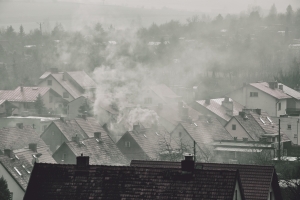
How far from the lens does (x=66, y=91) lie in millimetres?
92688

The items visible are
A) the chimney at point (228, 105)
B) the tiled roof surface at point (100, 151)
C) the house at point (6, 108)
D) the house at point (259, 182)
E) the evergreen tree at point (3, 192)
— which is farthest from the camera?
the house at point (6, 108)

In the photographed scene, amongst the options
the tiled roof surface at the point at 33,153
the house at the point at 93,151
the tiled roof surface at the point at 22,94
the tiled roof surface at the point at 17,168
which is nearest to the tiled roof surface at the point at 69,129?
the house at the point at 93,151

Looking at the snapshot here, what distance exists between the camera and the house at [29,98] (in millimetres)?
81875

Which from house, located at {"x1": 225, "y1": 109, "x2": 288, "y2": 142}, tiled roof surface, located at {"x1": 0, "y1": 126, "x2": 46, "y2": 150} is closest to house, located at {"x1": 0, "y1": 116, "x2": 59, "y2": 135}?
tiled roof surface, located at {"x1": 0, "y1": 126, "x2": 46, "y2": 150}

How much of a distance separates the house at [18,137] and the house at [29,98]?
1994cm

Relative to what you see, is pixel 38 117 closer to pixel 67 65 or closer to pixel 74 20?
pixel 67 65

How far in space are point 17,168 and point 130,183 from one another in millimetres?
21337

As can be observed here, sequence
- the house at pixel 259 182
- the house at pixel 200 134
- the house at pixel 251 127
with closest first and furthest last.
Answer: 1. the house at pixel 259 182
2. the house at pixel 200 134
3. the house at pixel 251 127

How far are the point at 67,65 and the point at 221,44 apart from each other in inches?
966

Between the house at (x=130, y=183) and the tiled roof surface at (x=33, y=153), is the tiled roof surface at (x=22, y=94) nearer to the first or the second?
the tiled roof surface at (x=33, y=153)

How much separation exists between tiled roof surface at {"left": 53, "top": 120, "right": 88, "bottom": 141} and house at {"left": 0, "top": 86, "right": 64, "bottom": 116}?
16.1 m

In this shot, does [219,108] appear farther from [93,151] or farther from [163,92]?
[93,151]

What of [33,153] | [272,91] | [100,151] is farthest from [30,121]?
[33,153]

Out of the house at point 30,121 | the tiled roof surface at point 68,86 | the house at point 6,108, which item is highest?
the tiled roof surface at point 68,86
